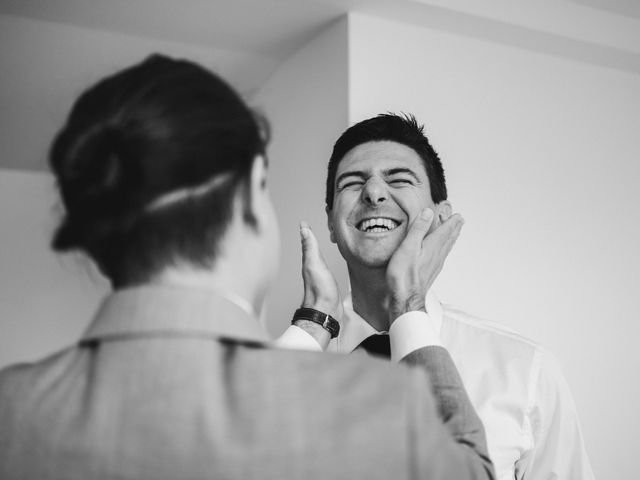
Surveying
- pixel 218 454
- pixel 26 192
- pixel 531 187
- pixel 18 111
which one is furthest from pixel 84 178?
pixel 26 192

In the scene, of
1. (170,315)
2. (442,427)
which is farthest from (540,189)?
(170,315)

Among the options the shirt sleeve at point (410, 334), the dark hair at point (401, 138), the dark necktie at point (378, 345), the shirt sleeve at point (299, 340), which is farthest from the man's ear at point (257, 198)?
the dark hair at point (401, 138)

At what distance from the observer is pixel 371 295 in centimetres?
161

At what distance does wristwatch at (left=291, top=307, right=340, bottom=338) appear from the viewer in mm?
1368

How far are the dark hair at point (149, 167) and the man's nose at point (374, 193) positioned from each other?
94cm

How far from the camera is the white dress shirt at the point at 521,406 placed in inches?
54.6

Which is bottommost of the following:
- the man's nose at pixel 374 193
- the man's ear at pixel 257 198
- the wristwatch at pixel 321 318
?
the wristwatch at pixel 321 318

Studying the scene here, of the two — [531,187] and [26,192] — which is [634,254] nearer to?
[531,187]

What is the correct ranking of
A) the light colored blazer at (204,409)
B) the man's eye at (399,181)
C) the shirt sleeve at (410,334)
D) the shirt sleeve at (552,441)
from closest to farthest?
1. the light colored blazer at (204,409)
2. the shirt sleeve at (410,334)
3. the shirt sleeve at (552,441)
4. the man's eye at (399,181)

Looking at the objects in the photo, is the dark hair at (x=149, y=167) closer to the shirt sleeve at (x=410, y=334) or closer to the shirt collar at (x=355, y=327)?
the shirt sleeve at (x=410, y=334)

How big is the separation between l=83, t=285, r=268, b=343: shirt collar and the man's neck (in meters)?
0.95

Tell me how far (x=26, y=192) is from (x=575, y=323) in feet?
13.9

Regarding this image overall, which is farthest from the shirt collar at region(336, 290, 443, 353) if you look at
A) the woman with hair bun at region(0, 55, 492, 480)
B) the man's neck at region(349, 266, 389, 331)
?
the woman with hair bun at region(0, 55, 492, 480)

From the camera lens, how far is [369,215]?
159 centimetres
